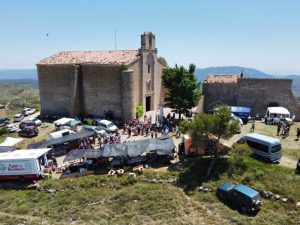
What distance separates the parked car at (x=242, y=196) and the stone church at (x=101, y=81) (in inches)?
769

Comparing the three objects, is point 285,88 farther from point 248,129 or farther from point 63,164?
point 63,164

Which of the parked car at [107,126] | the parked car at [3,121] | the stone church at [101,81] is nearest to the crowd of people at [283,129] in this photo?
the stone church at [101,81]

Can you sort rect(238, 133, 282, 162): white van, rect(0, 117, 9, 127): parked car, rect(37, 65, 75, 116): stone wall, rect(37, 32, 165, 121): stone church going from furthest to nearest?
rect(37, 65, 75, 116): stone wall < rect(0, 117, 9, 127): parked car < rect(37, 32, 165, 121): stone church < rect(238, 133, 282, 162): white van

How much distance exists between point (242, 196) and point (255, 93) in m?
23.3

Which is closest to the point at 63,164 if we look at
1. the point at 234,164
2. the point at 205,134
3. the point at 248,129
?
the point at 205,134

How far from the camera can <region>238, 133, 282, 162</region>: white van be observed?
80.7 ft

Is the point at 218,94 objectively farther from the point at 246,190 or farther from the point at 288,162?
the point at 246,190

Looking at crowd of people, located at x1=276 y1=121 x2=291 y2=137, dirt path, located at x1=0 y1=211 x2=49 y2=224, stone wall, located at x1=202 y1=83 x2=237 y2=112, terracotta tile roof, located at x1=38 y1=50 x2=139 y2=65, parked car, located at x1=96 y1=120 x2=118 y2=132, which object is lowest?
dirt path, located at x1=0 y1=211 x2=49 y2=224

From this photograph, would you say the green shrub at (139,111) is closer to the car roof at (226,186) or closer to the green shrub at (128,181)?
the green shrub at (128,181)

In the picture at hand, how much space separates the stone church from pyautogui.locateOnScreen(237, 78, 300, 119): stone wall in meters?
12.7

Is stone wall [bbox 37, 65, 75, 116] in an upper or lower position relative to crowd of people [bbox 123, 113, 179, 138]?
upper

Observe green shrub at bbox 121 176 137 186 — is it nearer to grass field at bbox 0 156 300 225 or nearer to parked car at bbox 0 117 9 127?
grass field at bbox 0 156 300 225

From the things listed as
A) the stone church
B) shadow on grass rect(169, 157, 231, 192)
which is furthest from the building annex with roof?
shadow on grass rect(169, 157, 231, 192)

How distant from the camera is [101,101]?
133 ft
